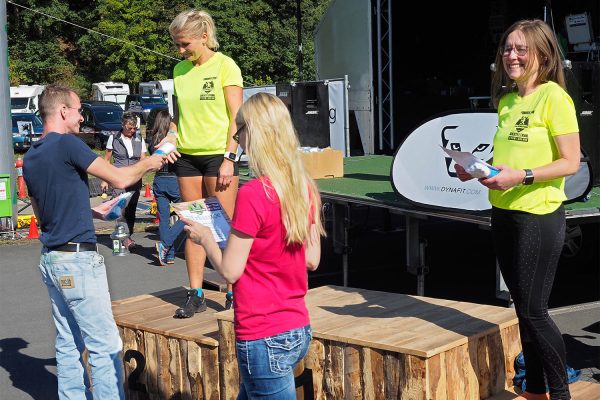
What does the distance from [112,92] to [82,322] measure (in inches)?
1628

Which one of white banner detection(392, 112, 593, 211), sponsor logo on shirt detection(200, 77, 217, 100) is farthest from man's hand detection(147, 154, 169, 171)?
white banner detection(392, 112, 593, 211)

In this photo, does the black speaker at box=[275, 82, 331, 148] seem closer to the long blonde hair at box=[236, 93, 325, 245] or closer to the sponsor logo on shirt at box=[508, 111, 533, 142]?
the sponsor logo on shirt at box=[508, 111, 533, 142]

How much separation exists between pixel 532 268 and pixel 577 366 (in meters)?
2.32

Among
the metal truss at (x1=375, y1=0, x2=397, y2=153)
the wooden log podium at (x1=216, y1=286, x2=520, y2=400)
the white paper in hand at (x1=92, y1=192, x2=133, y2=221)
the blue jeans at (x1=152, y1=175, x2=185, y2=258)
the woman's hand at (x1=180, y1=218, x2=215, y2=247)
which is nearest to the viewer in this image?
the woman's hand at (x1=180, y1=218, x2=215, y2=247)

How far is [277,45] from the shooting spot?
148 ft

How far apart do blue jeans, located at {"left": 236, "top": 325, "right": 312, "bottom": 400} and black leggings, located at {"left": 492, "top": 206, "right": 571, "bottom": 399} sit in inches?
44.8

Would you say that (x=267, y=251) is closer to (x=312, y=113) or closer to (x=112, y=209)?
(x=112, y=209)

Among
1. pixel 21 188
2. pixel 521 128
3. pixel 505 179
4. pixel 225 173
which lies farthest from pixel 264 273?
pixel 21 188

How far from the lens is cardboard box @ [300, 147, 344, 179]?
30.1 ft

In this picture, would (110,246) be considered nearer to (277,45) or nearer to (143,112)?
(143,112)

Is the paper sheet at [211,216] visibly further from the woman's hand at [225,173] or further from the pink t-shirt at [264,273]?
the pink t-shirt at [264,273]

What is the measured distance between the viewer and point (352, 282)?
351 inches

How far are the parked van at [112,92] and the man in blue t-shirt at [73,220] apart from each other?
135ft

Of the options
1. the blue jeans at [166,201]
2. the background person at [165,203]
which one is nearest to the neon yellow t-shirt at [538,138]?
the background person at [165,203]
